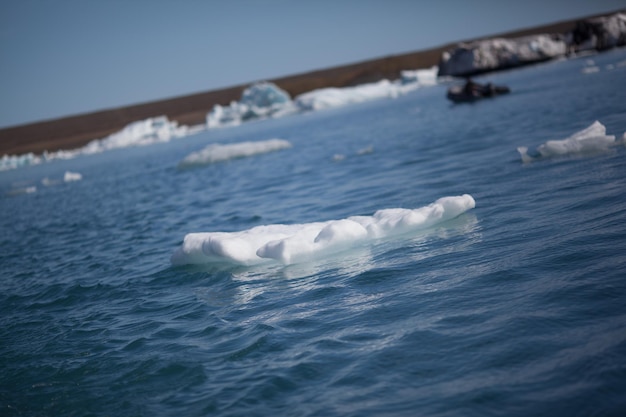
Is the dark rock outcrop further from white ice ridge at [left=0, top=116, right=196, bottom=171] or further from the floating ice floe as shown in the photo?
white ice ridge at [left=0, top=116, right=196, bottom=171]

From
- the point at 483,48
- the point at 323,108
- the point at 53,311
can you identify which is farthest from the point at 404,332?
the point at 323,108

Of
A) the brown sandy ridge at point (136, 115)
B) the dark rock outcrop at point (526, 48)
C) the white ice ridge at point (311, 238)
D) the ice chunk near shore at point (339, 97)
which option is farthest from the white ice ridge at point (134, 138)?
the white ice ridge at point (311, 238)

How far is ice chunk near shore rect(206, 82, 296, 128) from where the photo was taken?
44.4 m

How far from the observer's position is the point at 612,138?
7.43 meters

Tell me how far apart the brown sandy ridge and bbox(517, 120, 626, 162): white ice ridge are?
57501 millimetres

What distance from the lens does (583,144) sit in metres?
7.74

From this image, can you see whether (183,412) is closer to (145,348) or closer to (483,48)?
(145,348)

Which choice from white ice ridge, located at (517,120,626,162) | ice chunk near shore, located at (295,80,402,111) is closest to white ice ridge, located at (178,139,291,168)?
white ice ridge, located at (517,120,626,162)

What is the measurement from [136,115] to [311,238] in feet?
298

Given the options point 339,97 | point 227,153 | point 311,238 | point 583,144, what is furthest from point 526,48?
point 311,238

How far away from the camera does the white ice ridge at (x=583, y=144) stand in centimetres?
754

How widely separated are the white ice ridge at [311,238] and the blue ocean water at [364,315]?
0.14 meters

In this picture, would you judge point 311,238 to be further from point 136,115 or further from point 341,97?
point 136,115

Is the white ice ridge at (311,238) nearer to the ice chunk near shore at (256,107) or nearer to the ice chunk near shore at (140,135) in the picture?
the ice chunk near shore at (256,107)
